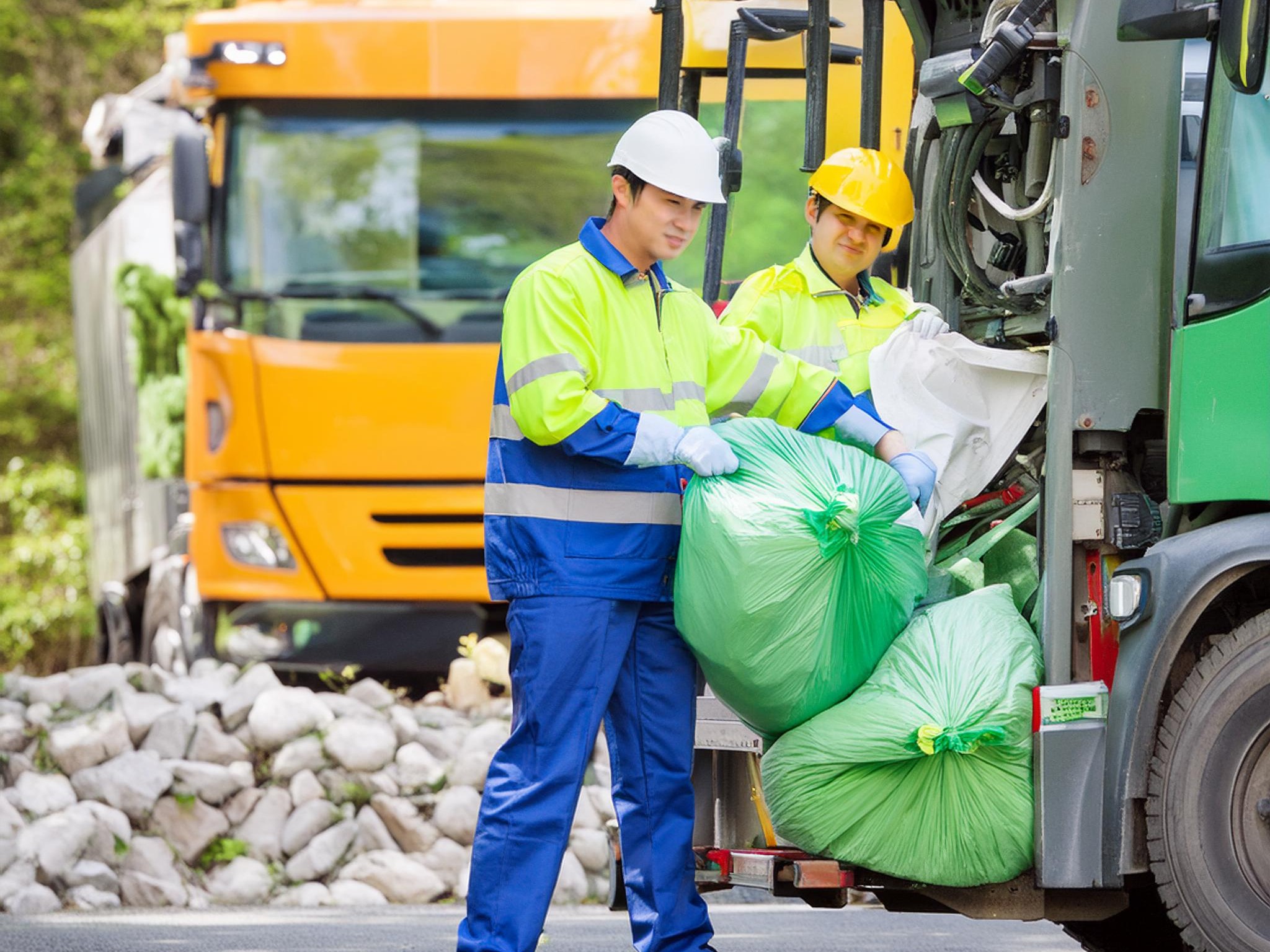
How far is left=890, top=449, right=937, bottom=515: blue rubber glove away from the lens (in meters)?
4.88

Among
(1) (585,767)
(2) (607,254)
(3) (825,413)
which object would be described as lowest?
(1) (585,767)

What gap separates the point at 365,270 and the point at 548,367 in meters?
5.64

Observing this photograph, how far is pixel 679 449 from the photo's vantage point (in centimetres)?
462

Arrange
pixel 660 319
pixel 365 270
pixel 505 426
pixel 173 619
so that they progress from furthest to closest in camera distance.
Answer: pixel 173 619 < pixel 365 270 < pixel 660 319 < pixel 505 426

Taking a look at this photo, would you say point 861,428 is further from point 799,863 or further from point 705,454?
point 799,863

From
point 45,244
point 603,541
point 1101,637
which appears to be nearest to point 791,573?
point 603,541

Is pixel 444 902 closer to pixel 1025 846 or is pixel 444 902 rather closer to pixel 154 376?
pixel 1025 846

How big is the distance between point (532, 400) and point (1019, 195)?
1.37 m

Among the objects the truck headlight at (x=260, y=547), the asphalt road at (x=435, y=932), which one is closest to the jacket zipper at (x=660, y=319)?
the asphalt road at (x=435, y=932)

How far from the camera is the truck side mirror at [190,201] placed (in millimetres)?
9914

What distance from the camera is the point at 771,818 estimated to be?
4.82 metres

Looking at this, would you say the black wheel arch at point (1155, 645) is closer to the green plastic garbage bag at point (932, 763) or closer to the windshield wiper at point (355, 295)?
the green plastic garbage bag at point (932, 763)

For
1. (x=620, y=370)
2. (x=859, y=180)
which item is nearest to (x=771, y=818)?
(x=620, y=370)

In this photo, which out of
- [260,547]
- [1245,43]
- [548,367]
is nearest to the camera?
[1245,43]
